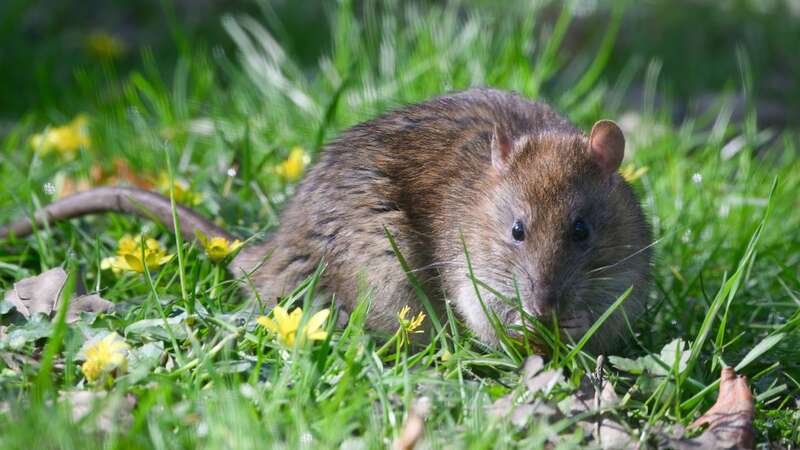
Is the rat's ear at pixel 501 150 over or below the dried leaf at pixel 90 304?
over

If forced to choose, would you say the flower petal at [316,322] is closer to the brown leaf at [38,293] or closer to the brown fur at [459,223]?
the brown fur at [459,223]

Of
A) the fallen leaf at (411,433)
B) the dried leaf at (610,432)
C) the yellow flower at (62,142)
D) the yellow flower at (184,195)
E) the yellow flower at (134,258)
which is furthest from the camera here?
the yellow flower at (62,142)

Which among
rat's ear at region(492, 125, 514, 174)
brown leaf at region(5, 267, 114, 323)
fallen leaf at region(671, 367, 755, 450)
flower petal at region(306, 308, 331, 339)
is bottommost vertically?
fallen leaf at region(671, 367, 755, 450)

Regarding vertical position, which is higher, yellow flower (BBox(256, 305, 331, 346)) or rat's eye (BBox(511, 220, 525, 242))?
rat's eye (BBox(511, 220, 525, 242))

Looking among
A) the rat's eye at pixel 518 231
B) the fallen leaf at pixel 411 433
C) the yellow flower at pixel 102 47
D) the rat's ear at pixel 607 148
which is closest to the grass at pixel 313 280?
the fallen leaf at pixel 411 433

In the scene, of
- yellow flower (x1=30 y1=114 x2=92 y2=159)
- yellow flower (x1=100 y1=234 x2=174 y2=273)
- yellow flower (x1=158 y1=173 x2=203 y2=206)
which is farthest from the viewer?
yellow flower (x1=30 y1=114 x2=92 y2=159)

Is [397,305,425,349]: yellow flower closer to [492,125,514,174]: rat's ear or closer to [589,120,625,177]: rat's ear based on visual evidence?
[492,125,514,174]: rat's ear

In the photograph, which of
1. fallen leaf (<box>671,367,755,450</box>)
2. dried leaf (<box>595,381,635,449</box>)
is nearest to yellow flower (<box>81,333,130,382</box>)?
dried leaf (<box>595,381,635,449</box>)
